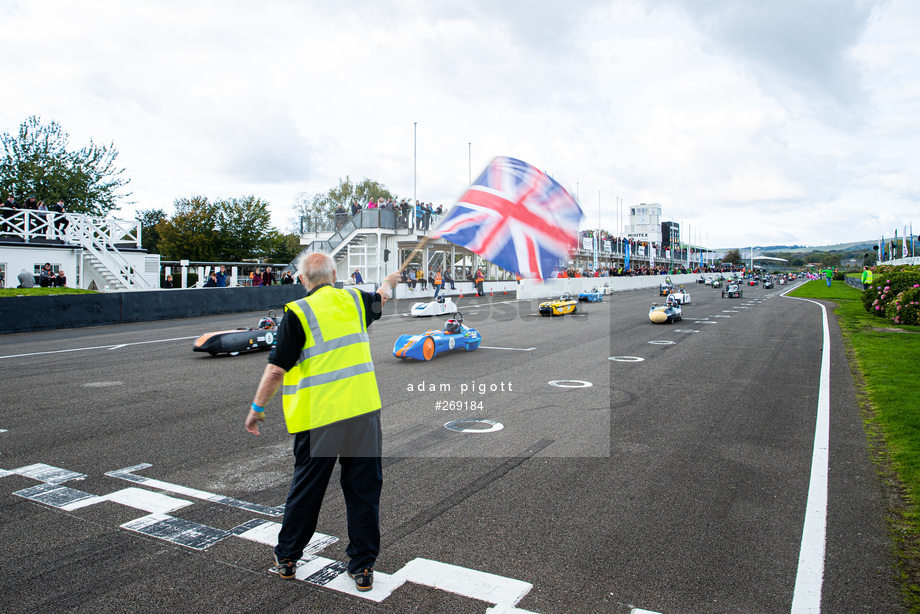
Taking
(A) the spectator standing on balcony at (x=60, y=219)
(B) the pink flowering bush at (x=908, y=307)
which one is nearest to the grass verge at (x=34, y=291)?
(A) the spectator standing on balcony at (x=60, y=219)

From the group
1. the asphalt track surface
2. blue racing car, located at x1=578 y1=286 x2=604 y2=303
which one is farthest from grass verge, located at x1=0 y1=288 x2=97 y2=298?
blue racing car, located at x1=578 y1=286 x2=604 y2=303

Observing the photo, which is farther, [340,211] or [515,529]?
[340,211]

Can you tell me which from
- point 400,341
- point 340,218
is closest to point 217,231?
point 340,218

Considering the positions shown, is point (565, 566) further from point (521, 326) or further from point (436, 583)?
point (521, 326)

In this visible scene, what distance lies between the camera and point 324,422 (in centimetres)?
360

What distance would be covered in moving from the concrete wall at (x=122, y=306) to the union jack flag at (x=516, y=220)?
17.8m

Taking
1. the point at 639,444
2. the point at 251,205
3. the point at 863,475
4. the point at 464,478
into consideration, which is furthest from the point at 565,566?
the point at 251,205

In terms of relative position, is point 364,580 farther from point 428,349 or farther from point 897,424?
point 428,349

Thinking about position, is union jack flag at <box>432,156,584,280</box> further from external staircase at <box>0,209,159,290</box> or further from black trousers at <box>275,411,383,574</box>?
external staircase at <box>0,209,159,290</box>

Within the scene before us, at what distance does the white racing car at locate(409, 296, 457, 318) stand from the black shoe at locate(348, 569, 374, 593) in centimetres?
1906

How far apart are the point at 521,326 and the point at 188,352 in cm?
1057

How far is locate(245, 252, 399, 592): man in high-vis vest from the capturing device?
11.8 ft

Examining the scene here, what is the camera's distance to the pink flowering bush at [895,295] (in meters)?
20.4

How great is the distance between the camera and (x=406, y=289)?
36344mm
